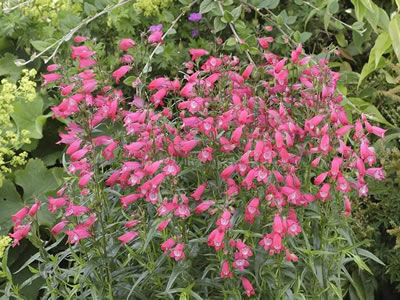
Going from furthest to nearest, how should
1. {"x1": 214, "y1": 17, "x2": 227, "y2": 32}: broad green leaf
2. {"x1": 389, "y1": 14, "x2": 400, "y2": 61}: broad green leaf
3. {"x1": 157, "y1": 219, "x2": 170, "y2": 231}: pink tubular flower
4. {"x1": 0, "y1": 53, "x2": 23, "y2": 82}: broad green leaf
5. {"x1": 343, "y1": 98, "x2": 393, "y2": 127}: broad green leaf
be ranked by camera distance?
{"x1": 0, "y1": 53, "x2": 23, "y2": 82}: broad green leaf, {"x1": 343, "y1": 98, "x2": 393, "y2": 127}: broad green leaf, {"x1": 214, "y1": 17, "x2": 227, "y2": 32}: broad green leaf, {"x1": 389, "y1": 14, "x2": 400, "y2": 61}: broad green leaf, {"x1": 157, "y1": 219, "x2": 170, "y2": 231}: pink tubular flower

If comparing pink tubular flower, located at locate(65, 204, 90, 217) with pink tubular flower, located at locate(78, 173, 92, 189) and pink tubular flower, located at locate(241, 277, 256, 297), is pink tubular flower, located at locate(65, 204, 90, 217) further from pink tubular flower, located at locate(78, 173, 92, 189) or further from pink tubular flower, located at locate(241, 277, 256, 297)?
pink tubular flower, located at locate(241, 277, 256, 297)

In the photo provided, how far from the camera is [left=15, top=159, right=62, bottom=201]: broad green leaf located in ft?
10.4

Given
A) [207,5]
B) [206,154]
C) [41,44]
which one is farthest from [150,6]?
[206,154]

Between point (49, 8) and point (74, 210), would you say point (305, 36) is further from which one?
point (74, 210)

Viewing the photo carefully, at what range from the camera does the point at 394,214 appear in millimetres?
2875

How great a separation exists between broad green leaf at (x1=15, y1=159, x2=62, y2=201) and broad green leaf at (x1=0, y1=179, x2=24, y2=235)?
0.04m

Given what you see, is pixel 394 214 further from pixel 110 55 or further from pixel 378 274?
pixel 110 55

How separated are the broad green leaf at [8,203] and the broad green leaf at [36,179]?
4 centimetres

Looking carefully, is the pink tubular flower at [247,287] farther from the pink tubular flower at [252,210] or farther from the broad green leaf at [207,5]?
the broad green leaf at [207,5]

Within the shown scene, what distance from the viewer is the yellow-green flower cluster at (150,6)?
3152 millimetres

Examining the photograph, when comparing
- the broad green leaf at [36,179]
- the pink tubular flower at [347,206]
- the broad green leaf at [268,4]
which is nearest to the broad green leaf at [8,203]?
the broad green leaf at [36,179]

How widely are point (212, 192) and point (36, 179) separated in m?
1.36

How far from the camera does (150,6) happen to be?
3168 millimetres

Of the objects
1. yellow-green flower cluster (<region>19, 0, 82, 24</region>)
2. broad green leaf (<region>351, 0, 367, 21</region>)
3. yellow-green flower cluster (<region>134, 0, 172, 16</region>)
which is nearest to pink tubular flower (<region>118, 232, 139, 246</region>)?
broad green leaf (<region>351, 0, 367, 21</region>)
